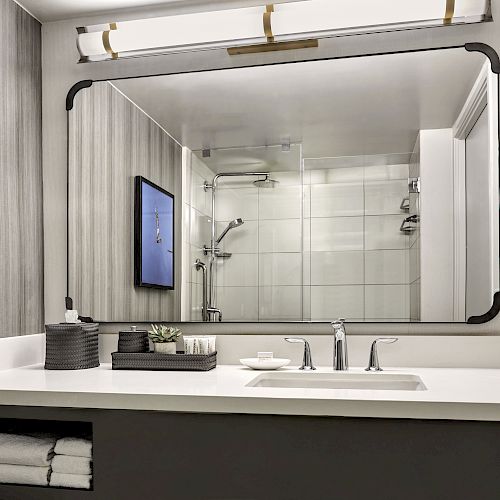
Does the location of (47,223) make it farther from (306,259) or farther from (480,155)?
(480,155)

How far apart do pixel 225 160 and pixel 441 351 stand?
3.12 feet

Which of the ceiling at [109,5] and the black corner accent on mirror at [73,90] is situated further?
the black corner accent on mirror at [73,90]

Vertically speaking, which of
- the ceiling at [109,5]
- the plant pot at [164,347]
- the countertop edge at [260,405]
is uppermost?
the ceiling at [109,5]

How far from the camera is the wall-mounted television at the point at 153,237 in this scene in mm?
2170

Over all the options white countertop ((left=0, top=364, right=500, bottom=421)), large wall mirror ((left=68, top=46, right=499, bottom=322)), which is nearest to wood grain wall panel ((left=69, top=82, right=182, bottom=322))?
large wall mirror ((left=68, top=46, right=499, bottom=322))

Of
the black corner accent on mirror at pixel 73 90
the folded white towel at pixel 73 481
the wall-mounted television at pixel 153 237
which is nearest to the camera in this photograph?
the folded white towel at pixel 73 481

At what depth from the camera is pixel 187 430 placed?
1.49 meters

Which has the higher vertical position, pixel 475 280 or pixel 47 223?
pixel 47 223

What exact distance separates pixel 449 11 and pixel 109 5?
3.89 ft

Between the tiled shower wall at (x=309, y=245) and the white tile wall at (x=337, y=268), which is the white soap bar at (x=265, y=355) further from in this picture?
the white tile wall at (x=337, y=268)

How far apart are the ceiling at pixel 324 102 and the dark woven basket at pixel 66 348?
0.75 metres

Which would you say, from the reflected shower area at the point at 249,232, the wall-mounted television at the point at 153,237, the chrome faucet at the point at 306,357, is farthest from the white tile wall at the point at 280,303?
the wall-mounted television at the point at 153,237

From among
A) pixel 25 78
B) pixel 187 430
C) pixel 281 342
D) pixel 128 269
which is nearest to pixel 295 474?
pixel 187 430

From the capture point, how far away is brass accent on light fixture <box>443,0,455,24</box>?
1955mm
